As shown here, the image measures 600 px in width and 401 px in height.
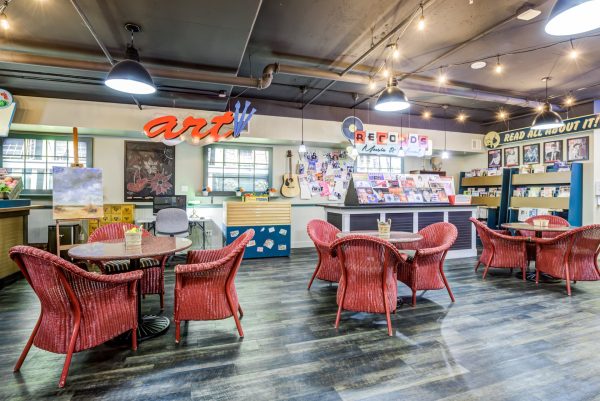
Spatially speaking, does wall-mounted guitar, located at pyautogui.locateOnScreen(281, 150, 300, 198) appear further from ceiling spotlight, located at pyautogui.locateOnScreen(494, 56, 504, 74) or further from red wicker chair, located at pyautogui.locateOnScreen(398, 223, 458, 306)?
ceiling spotlight, located at pyautogui.locateOnScreen(494, 56, 504, 74)

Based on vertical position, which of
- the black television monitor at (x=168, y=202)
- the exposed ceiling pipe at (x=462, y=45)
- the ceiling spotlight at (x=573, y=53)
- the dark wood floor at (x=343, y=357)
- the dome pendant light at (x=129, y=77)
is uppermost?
the ceiling spotlight at (x=573, y=53)

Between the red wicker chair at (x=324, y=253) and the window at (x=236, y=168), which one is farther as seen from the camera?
the window at (x=236, y=168)

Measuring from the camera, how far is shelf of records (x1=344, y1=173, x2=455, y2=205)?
5375 mm

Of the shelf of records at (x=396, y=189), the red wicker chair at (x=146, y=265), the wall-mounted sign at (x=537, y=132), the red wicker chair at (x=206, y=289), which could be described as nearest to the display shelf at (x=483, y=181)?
the wall-mounted sign at (x=537, y=132)

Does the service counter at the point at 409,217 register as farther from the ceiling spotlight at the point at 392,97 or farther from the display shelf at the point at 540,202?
the display shelf at the point at 540,202

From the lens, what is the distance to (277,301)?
12.1 feet

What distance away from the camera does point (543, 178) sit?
6934 mm

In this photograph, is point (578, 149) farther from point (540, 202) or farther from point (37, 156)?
point (37, 156)

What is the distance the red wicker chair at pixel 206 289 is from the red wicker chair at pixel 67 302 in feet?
1.41

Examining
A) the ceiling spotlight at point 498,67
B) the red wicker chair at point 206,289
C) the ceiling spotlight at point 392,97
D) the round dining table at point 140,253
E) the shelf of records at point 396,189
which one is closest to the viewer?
the round dining table at point 140,253

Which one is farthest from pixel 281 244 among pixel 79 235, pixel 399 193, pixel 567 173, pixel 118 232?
pixel 567 173

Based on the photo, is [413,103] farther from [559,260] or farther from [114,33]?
[114,33]

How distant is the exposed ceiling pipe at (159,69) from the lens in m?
3.93

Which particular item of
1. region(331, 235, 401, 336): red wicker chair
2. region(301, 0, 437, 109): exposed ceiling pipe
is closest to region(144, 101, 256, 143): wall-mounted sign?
region(301, 0, 437, 109): exposed ceiling pipe
